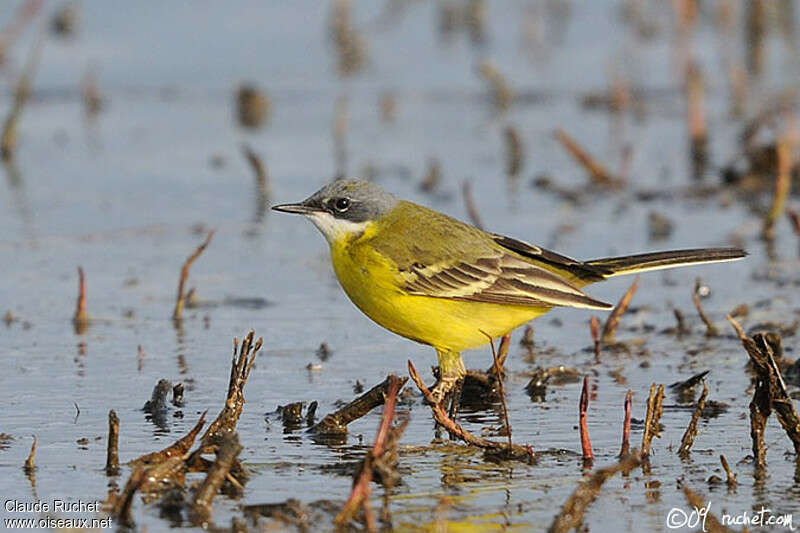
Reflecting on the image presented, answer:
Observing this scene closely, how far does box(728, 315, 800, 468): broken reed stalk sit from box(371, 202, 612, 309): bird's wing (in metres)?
1.18

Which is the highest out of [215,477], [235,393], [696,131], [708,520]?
[696,131]

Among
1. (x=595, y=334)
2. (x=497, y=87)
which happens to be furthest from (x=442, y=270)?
(x=497, y=87)

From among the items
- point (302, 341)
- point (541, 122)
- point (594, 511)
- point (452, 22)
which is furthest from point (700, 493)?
point (452, 22)

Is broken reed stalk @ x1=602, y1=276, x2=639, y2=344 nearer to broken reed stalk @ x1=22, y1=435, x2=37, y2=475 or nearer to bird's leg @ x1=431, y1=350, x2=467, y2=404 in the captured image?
bird's leg @ x1=431, y1=350, x2=467, y2=404

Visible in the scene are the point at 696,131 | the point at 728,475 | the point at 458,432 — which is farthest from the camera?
the point at 696,131

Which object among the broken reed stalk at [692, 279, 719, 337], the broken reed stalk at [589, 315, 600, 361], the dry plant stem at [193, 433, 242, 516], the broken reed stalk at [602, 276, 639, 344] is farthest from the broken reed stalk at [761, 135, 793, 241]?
the dry plant stem at [193, 433, 242, 516]

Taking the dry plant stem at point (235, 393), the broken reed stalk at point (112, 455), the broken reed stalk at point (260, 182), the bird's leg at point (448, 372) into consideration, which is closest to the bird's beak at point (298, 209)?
the bird's leg at point (448, 372)

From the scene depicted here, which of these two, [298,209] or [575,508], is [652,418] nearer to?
[575,508]

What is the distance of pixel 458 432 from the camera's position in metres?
6.43

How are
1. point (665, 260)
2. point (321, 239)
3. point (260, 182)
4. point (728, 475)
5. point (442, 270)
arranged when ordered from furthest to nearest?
point (260, 182) < point (321, 239) < point (665, 260) < point (442, 270) < point (728, 475)

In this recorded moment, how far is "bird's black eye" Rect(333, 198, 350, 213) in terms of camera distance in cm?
806

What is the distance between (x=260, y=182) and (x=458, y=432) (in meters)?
6.50

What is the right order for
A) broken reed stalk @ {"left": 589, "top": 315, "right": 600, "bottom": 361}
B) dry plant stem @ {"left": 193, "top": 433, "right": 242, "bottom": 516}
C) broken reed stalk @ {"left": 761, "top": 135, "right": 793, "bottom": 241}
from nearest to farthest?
dry plant stem @ {"left": 193, "top": 433, "right": 242, "bottom": 516}, broken reed stalk @ {"left": 589, "top": 315, "right": 600, "bottom": 361}, broken reed stalk @ {"left": 761, "top": 135, "right": 793, "bottom": 241}

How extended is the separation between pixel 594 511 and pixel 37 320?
14.9 feet
